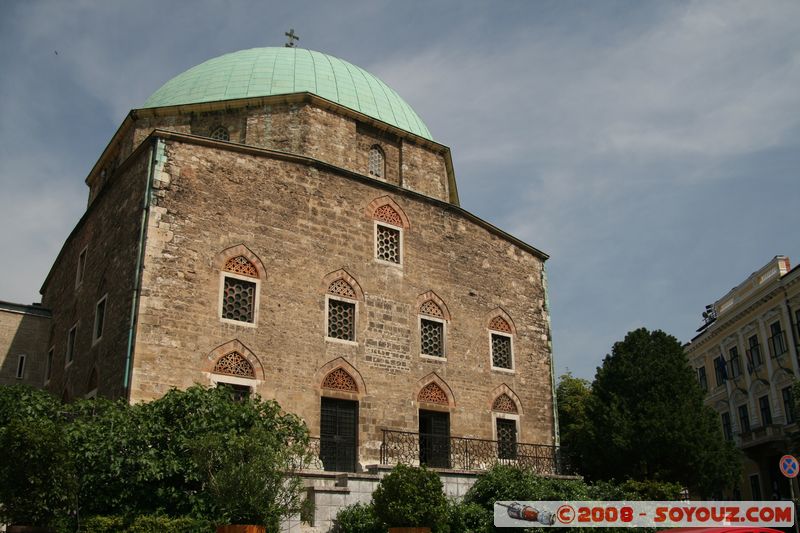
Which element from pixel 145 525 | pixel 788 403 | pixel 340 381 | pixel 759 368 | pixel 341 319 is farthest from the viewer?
pixel 759 368

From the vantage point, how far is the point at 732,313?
84.9ft

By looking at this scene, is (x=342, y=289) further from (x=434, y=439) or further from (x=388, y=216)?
(x=434, y=439)

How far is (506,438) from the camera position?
16578 millimetres

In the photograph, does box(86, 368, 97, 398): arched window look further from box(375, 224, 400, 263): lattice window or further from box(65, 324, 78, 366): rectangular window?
box(375, 224, 400, 263): lattice window

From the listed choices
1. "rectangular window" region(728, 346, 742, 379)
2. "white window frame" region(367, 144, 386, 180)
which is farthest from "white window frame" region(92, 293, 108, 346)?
"rectangular window" region(728, 346, 742, 379)

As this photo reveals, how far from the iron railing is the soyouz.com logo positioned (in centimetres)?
237

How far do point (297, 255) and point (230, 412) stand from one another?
4326 millimetres

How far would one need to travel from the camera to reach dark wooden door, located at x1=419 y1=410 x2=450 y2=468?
596 inches

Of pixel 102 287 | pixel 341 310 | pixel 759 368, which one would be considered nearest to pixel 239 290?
→ pixel 341 310

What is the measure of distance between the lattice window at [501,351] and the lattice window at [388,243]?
309 cm

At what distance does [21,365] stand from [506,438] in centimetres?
1167

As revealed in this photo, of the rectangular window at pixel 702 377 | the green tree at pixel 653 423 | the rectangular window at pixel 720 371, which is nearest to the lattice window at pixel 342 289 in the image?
the green tree at pixel 653 423

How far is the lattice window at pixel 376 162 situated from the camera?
17.8 meters

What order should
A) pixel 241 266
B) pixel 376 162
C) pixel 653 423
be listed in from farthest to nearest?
pixel 376 162
pixel 653 423
pixel 241 266
